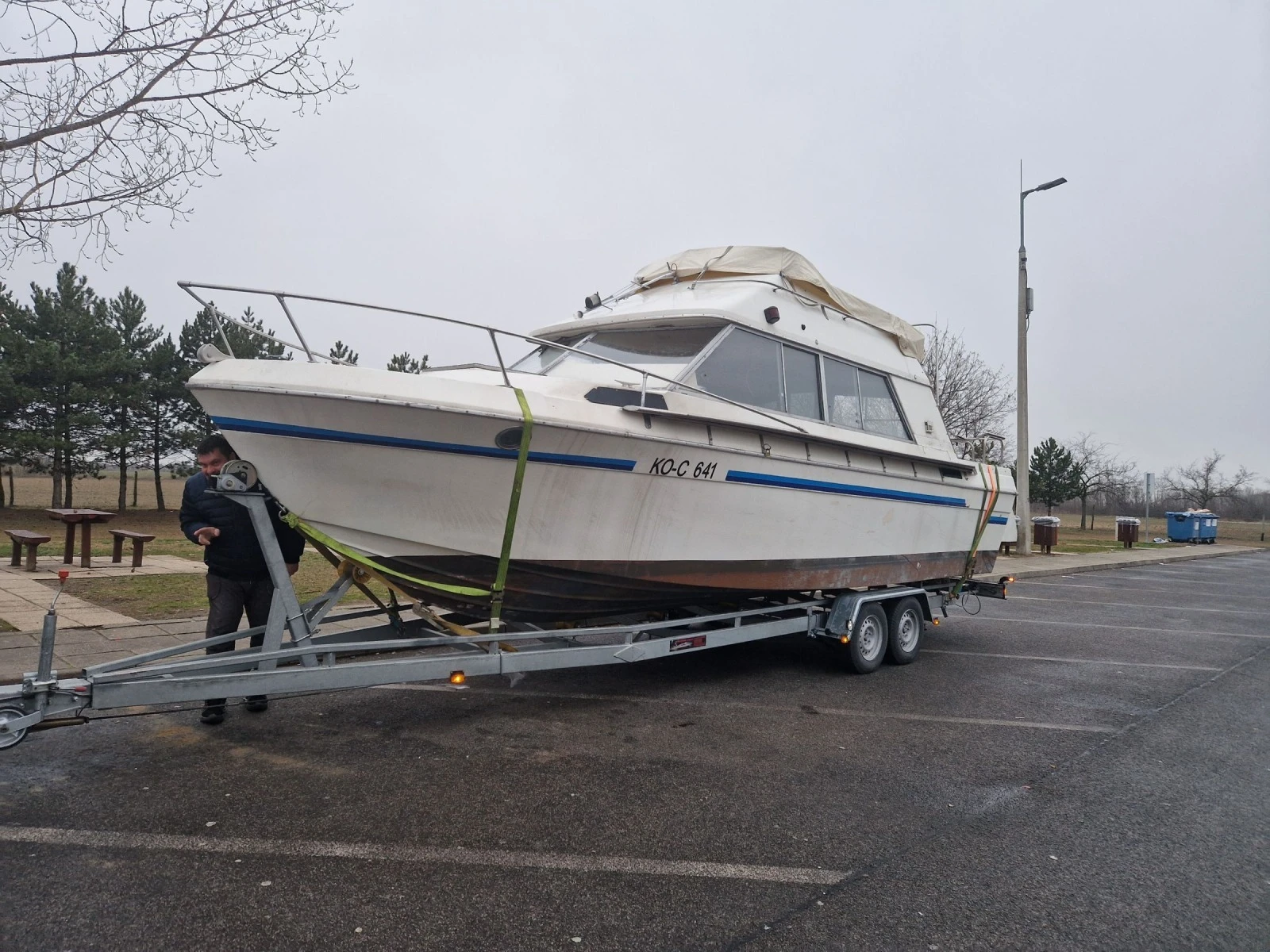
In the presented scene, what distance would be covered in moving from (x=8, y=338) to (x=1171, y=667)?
89.8 feet

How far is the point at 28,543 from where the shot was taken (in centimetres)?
1006

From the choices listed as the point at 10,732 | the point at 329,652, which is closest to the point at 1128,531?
A: the point at 329,652

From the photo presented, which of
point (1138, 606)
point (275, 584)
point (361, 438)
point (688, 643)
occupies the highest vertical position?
point (361, 438)

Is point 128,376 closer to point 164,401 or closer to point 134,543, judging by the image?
point 164,401

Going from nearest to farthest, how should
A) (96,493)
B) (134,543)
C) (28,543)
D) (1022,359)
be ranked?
(28,543) → (134,543) → (1022,359) → (96,493)

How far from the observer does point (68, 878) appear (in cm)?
286

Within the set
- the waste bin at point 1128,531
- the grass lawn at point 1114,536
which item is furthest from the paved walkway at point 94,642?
the waste bin at point 1128,531

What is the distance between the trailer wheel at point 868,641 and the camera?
6523 mm

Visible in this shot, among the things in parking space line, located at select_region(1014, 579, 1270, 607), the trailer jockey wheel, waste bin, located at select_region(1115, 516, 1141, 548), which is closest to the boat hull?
the trailer jockey wheel

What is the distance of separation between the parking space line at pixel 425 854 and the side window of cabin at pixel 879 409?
14.1ft

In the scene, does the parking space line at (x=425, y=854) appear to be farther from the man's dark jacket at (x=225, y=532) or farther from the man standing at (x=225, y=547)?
the man's dark jacket at (x=225, y=532)

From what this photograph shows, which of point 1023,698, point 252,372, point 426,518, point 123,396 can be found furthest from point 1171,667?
point 123,396

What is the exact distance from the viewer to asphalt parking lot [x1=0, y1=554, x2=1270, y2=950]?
2719mm

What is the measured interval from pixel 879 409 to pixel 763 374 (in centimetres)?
169
